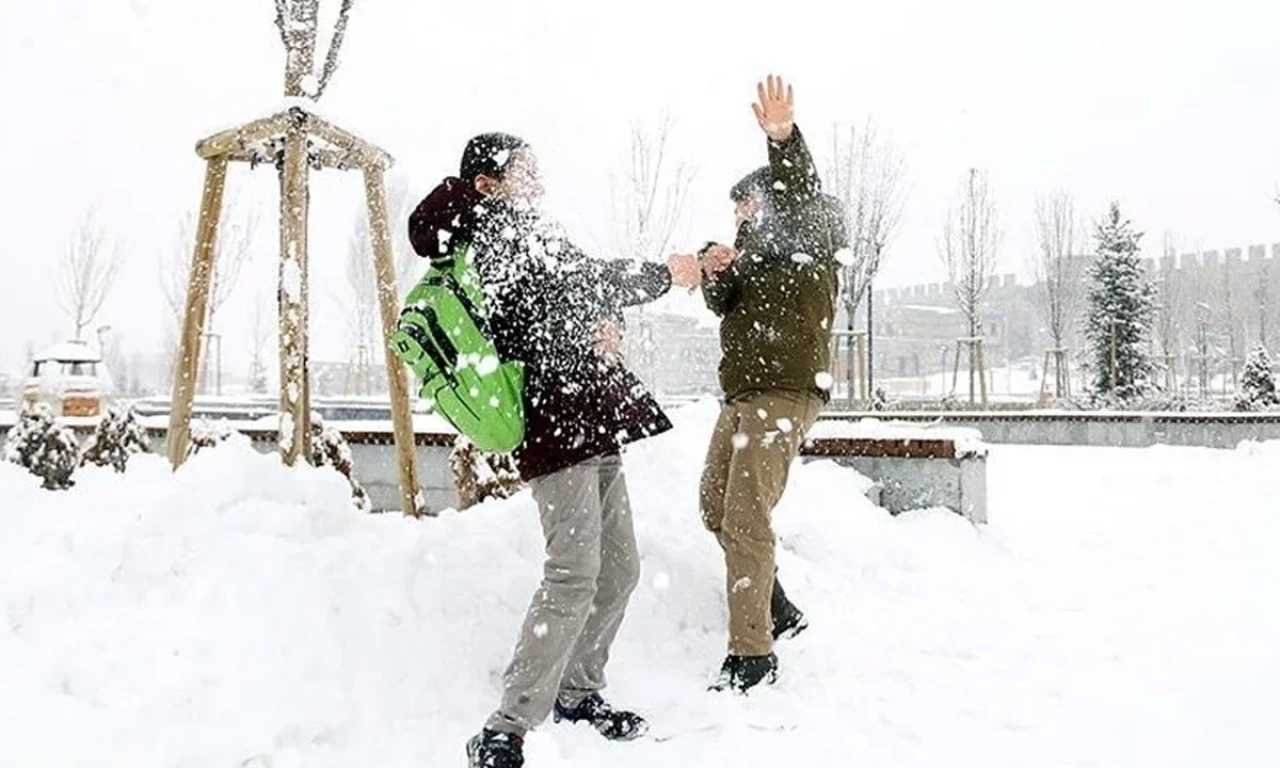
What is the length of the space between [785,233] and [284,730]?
7.45 ft

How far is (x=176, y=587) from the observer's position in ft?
9.96

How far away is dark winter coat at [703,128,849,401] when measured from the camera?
3.37 m

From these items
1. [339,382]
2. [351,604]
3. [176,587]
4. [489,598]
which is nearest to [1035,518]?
[489,598]

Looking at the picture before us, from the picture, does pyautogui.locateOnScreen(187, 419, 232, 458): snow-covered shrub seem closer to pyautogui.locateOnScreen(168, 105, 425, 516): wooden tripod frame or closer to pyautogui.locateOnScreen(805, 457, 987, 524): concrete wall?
pyautogui.locateOnScreen(168, 105, 425, 516): wooden tripod frame

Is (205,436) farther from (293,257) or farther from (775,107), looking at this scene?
(775,107)

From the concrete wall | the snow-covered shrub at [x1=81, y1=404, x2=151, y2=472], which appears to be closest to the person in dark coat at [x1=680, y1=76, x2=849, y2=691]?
the concrete wall

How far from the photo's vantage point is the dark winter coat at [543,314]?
2.62 meters

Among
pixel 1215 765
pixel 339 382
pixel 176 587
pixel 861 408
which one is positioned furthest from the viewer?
pixel 339 382

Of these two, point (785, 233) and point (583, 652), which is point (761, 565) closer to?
point (583, 652)

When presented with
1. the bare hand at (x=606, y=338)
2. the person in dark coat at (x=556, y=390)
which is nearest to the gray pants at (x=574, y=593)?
the person in dark coat at (x=556, y=390)

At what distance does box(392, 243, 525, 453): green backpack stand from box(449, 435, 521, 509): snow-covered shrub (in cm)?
300

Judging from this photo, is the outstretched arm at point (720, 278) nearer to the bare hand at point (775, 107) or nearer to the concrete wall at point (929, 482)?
the bare hand at point (775, 107)

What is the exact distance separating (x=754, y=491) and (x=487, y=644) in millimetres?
1053

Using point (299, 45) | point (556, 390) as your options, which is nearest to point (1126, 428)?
point (299, 45)
